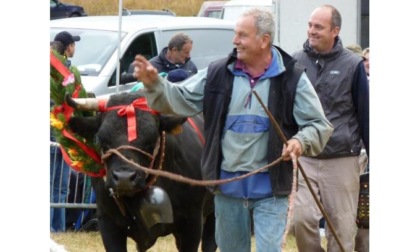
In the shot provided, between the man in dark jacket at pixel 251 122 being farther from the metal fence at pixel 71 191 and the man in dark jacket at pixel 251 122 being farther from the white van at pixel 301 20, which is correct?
the white van at pixel 301 20

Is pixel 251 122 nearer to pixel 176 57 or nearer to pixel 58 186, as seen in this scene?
pixel 58 186

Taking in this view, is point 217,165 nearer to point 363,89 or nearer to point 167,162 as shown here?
point 167,162

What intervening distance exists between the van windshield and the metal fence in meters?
2.21

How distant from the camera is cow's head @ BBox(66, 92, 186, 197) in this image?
783 cm

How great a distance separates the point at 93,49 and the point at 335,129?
6.50 m

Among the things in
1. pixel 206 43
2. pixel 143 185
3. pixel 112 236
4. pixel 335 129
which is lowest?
pixel 112 236

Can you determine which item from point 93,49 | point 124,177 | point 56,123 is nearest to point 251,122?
point 124,177

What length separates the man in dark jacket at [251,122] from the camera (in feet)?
22.8

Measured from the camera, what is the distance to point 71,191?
1248cm

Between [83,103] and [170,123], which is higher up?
[83,103]

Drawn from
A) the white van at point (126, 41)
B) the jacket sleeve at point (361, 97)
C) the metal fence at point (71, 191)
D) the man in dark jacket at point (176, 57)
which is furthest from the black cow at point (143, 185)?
the white van at point (126, 41)

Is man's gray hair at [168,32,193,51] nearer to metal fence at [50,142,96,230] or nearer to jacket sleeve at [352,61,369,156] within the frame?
metal fence at [50,142,96,230]

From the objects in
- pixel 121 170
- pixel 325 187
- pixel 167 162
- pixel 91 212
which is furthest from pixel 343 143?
pixel 91 212

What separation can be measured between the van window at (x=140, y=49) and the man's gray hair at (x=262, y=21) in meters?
7.94
